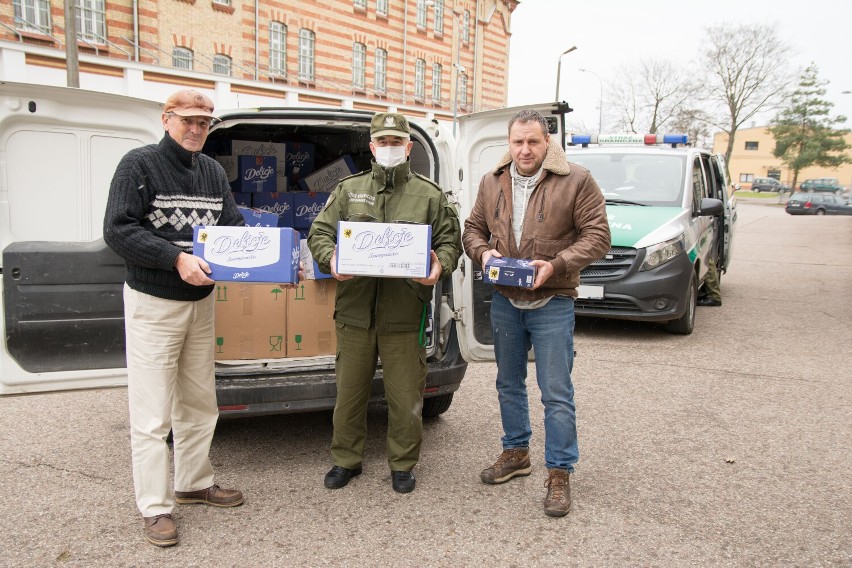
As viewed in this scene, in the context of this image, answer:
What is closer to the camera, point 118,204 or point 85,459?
point 118,204

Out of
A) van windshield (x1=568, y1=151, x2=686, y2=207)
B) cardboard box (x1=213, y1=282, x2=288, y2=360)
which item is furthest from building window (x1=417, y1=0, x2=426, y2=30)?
cardboard box (x1=213, y1=282, x2=288, y2=360)

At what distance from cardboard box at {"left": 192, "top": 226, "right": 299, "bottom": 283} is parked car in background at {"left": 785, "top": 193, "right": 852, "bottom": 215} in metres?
39.1

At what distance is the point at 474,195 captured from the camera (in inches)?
176

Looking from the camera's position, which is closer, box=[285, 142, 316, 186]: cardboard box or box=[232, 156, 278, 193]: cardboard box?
box=[232, 156, 278, 193]: cardboard box

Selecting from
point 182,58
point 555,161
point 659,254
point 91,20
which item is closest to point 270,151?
point 555,161

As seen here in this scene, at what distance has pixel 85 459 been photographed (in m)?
3.97

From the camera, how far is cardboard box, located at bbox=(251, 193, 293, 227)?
5.78 metres

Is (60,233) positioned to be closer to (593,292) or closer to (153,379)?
(153,379)

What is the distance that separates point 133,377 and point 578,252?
6.94 ft

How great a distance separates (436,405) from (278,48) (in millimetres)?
23390

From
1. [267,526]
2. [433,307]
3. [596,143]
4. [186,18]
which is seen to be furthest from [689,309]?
[186,18]

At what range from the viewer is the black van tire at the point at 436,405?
14.9 ft

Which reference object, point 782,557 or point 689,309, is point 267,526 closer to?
point 782,557

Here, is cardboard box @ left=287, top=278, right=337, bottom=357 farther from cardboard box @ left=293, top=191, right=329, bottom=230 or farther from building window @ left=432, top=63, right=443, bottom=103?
building window @ left=432, top=63, right=443, bottom=103
